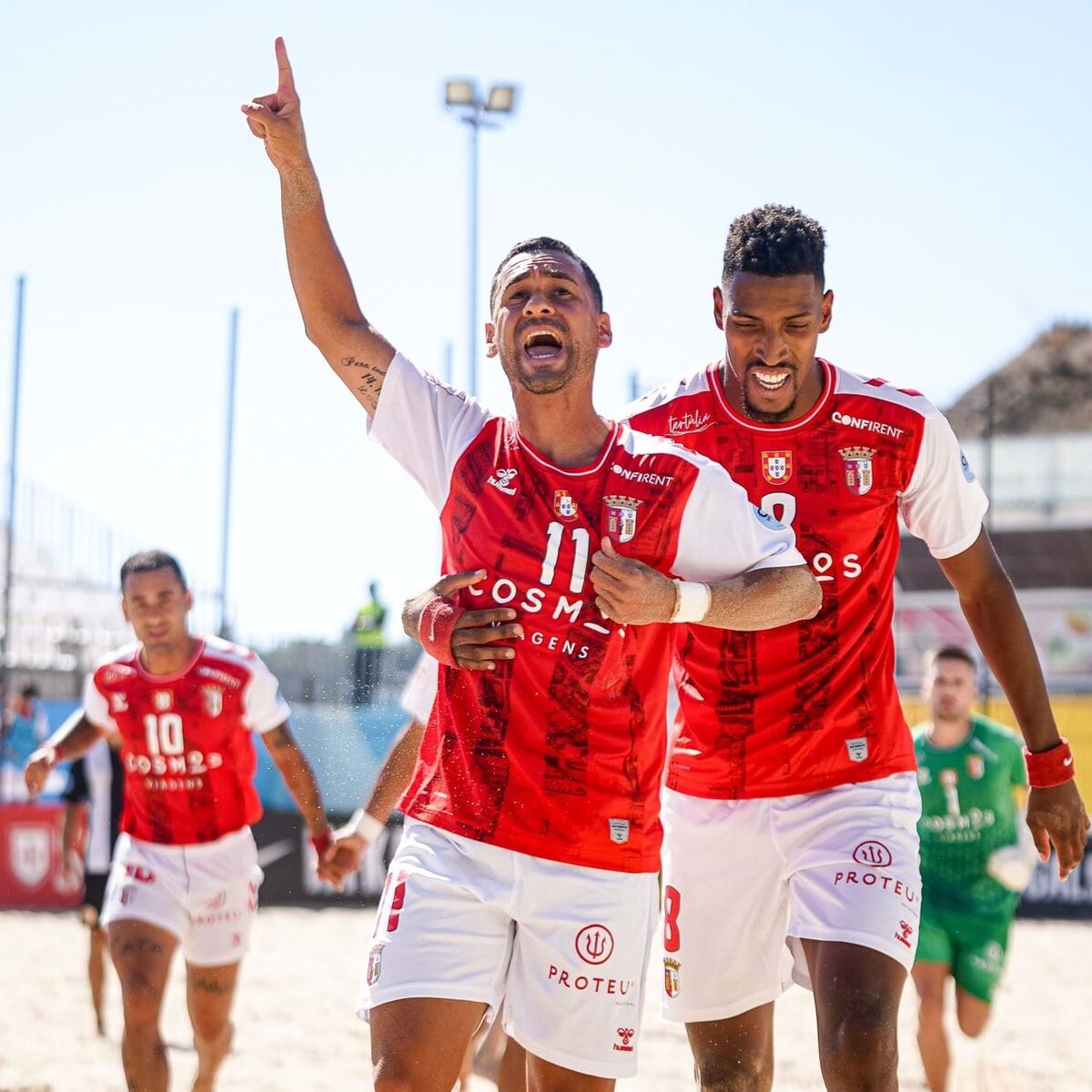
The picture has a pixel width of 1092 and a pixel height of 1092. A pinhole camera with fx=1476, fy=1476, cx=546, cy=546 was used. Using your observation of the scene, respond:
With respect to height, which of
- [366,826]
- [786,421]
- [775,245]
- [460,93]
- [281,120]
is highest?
[460,93]

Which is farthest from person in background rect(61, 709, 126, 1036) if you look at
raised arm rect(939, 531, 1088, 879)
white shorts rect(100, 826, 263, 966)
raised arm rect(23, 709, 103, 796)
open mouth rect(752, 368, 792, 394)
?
raised arm rect(939, 531, 1088, 879)

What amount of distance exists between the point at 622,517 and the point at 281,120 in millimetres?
1336

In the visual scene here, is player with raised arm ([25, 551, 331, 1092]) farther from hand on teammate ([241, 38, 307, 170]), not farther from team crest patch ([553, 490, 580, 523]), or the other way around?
hand on teammate ([241, 38, 307, 170])

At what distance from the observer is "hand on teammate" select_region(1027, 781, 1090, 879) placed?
394 centimetres

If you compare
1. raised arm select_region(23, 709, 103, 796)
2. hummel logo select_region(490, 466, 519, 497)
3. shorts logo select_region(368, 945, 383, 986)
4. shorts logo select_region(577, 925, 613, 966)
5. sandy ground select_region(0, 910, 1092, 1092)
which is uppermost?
hummel logo select_region(490, 466, 519, 497)

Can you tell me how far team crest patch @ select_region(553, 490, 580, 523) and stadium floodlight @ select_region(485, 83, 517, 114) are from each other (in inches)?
464

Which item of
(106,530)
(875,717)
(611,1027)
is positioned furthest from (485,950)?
(106,530)

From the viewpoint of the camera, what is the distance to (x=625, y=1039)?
3.41 meters

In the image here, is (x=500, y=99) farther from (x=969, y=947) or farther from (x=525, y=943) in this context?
(x=525, y=943)

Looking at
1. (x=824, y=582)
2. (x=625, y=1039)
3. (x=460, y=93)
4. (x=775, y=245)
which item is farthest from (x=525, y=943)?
(x=460, y=93)

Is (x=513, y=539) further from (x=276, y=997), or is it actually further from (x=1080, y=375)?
(x=1080, y=375)

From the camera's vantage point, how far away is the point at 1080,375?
45344 mm

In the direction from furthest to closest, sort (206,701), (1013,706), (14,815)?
(14,815)
(206,701)
(1013,706)

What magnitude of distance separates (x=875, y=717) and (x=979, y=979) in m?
3.22
